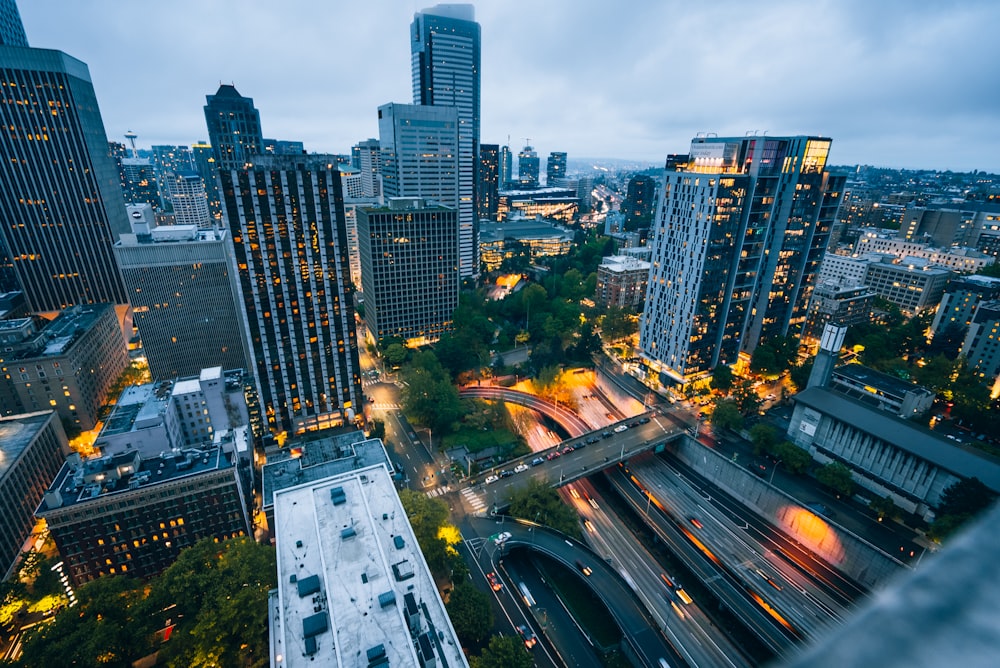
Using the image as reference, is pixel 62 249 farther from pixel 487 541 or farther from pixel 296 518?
pixel 487 541

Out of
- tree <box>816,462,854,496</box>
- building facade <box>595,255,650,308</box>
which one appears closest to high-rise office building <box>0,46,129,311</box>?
building facade <box>595,255,650,308</box>

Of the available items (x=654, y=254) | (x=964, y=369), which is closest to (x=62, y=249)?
(x=654, y=254)

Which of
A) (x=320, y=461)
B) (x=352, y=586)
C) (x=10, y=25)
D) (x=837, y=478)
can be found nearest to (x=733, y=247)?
(x=837, y=478)

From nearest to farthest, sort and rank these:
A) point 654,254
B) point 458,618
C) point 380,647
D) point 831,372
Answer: point 380,647
point 458,618
point 831,372
point 654,254

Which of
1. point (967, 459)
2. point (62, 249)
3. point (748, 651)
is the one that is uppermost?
point (62, 249)

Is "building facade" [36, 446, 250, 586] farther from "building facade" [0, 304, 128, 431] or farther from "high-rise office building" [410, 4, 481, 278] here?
"high-rise office building" [410, 4, 481, 278]

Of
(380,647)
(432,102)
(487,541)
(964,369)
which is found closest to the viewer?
(380,647)
